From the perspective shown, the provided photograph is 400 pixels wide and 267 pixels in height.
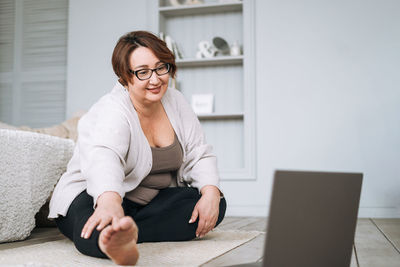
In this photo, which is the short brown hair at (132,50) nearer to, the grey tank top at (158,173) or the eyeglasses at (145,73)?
the eyeglasses at (145,73)

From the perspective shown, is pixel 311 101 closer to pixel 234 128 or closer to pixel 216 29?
pixel 234 128

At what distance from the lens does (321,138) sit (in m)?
3.02

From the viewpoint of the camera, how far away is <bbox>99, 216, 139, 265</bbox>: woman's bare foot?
36.8 inches

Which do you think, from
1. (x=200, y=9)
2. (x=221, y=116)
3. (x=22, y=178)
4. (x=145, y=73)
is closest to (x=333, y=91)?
(x=221, y=116)

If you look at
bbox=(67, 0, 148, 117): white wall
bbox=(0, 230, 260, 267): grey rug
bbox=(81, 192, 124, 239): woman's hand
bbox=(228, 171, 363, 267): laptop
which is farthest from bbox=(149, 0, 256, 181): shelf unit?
bbox=(228, 171, 363, 267): laptop

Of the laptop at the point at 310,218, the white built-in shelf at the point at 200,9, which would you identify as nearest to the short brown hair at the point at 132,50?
the laptop at the point at 310,218

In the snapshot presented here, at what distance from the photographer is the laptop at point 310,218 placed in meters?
0.72

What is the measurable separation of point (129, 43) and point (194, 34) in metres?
2.12

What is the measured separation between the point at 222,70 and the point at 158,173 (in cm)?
195

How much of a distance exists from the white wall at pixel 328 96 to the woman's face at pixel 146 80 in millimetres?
1772

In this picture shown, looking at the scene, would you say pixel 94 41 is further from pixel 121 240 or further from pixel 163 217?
pixel 121 240

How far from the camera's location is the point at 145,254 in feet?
Answer: 4.21

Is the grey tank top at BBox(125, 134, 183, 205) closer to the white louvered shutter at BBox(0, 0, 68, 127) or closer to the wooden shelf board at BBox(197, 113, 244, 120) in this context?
the wooden shelf board at BBox(197, 113, 244, 120)

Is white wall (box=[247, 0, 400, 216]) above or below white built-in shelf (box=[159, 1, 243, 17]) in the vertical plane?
below
